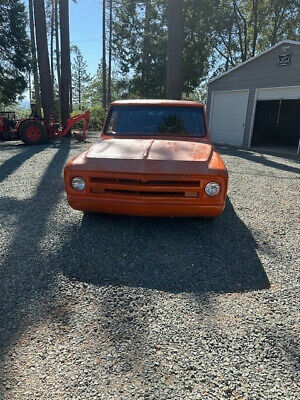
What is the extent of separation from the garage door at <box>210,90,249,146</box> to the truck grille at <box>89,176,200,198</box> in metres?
12.1

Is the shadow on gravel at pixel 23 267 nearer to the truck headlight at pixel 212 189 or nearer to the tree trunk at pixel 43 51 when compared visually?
the truck headlight at pixel 212 189

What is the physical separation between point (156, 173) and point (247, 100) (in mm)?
12369

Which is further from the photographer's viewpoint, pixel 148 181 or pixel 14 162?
pixel 14 162

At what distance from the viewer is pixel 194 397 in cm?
162

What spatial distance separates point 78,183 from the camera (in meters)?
3.43

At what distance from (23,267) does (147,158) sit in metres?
1.77

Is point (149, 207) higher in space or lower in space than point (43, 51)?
lower

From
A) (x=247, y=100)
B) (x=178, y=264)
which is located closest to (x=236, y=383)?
(x=178, y=264)

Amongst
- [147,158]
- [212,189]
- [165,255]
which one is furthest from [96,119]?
[165,255]

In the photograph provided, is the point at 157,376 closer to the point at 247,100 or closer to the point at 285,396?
the point at 285,396

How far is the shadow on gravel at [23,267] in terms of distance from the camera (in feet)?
7.20

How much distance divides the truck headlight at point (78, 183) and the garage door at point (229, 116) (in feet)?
40.9

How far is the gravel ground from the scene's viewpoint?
5.64 ft

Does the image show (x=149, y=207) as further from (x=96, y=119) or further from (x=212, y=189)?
(x=96, y=119)
